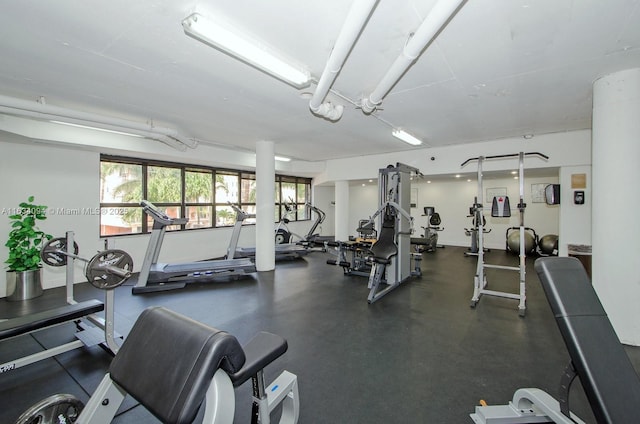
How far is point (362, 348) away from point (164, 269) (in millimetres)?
3685

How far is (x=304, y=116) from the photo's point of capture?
13.5 feet

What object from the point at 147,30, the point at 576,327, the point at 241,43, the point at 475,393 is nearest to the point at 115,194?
the point at 147,30

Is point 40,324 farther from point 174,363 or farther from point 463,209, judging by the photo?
point 463,209

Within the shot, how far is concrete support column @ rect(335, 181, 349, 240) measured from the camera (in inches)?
324

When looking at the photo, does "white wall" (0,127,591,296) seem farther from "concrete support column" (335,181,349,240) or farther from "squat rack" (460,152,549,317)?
"squat rack" (460,152,549,317)

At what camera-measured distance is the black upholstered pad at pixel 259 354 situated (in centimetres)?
111

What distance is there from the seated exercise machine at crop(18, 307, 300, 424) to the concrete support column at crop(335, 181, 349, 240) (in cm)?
703

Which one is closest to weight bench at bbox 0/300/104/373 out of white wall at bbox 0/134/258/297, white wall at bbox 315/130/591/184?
white wall at bbox 0/134/258/297

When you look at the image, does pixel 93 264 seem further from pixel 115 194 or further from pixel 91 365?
pixel 115 194

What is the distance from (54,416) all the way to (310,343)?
182 centimetres

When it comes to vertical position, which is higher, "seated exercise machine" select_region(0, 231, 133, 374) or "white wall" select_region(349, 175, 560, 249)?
"white wall" select_region(349, 175, 560, 249)

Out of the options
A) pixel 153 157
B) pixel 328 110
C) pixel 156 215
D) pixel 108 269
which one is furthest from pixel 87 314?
pixel 153 157

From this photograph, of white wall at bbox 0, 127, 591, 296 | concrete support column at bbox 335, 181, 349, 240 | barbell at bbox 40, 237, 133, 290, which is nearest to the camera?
barbell at bbox 40, 237, 133, 290

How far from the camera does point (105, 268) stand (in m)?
2.15
